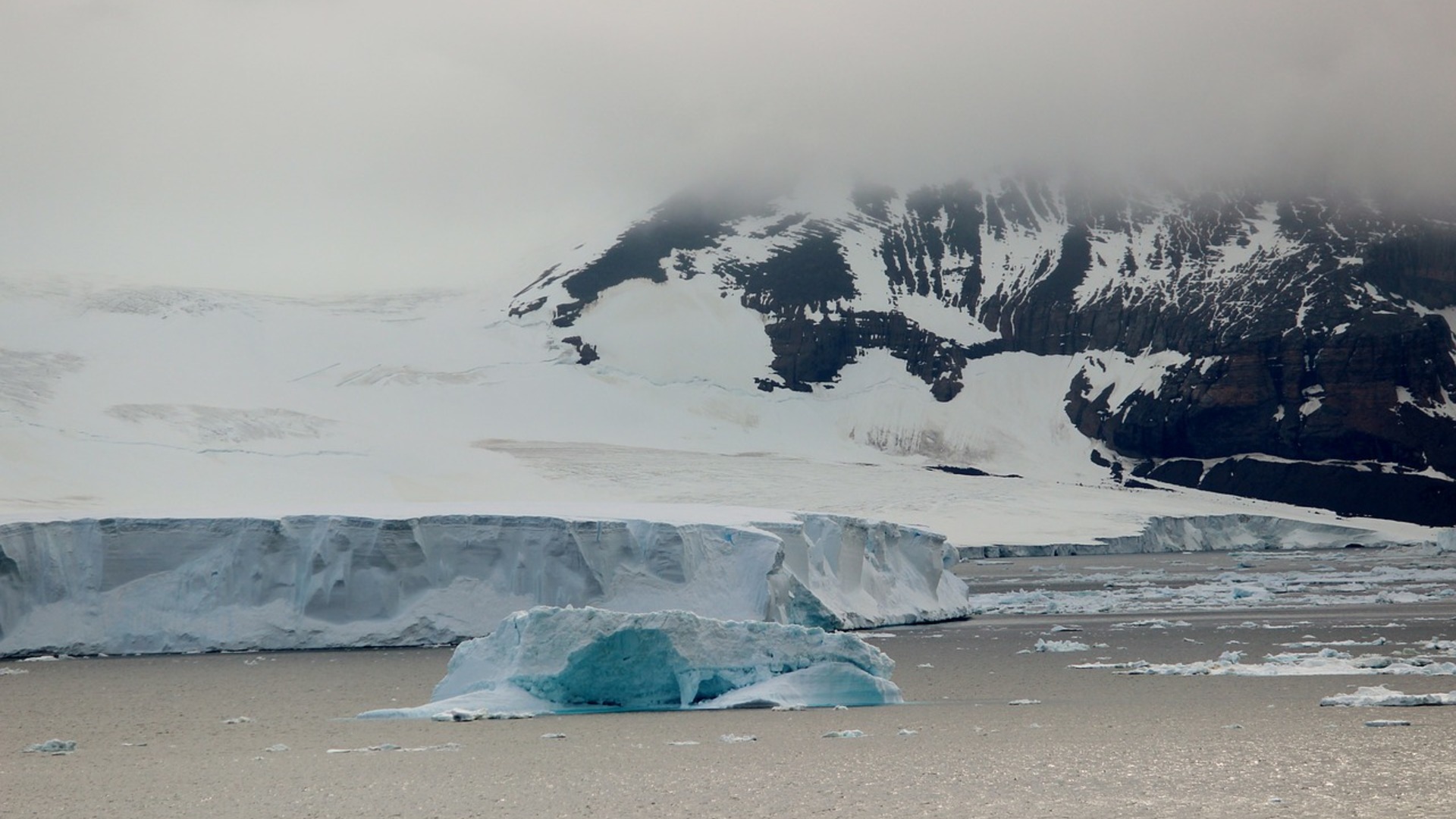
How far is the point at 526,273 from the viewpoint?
331 feet

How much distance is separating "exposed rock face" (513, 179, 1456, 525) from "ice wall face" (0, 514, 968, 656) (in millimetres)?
69700

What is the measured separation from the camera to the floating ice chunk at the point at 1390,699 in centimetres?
1126

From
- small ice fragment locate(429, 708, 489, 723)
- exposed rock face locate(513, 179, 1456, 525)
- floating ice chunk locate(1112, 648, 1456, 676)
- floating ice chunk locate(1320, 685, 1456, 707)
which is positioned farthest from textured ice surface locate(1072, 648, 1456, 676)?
exposed rock face locate(513, 179, 1456, 525)

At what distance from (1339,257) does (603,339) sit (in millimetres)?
42839

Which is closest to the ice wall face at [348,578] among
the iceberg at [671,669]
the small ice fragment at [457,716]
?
the iceberg at [671,669]

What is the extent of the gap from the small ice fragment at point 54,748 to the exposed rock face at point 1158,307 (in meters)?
79.3

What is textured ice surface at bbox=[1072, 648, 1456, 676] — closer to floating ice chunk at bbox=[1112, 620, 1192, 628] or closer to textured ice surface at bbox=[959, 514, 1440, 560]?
floating ice chunk at bbox=[1112, 620, 1192, 628]

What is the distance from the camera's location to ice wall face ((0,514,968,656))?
19312 mm

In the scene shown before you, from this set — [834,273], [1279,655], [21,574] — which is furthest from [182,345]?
[1279,655]

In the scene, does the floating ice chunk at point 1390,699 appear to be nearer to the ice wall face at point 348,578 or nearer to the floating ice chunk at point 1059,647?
the floating ice chunk at point 1059,647

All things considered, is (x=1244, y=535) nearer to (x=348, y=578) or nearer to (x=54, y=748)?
(x=348, y=578)

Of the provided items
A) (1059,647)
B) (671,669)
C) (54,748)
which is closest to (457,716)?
(671,669)

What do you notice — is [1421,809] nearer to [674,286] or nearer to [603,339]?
[603,339]

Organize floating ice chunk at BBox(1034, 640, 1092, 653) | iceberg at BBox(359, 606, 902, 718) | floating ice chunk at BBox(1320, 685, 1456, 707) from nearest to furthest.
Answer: floating ice chunk at BBox(1320, 685, 1456, 707) < iceberg at BBox(359, 606, 902, 718) < floating ice chunk at BBox(1034, 640, 1092, 653)
